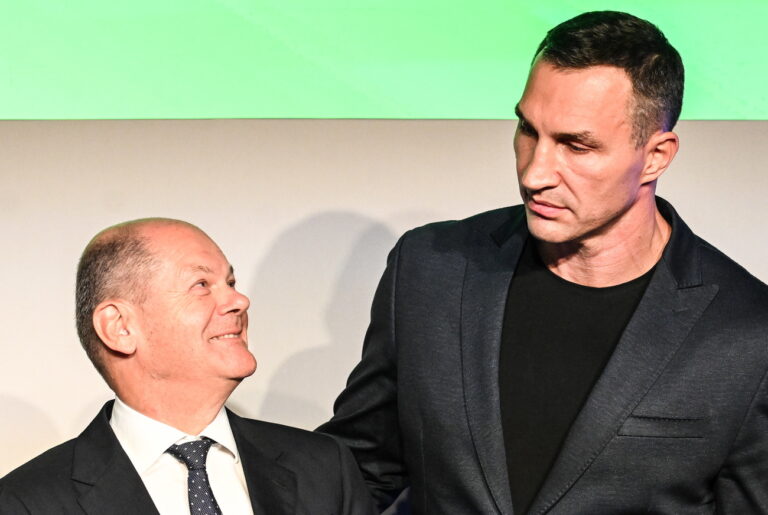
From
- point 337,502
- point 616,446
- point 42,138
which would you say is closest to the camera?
point 616,446

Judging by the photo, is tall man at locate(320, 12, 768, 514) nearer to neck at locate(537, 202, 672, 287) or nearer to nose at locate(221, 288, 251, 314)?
neck at locate(537, 202, 672, 287)

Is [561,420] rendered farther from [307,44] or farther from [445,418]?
[307,44]

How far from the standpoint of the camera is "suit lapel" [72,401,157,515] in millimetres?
1839

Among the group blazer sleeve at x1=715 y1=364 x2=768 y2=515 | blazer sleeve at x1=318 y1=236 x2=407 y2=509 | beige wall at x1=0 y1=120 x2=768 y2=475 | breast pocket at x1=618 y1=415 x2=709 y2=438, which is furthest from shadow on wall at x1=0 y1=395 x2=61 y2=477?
blazer sleeve at x1=715 y1=364 x2=768 y2=515

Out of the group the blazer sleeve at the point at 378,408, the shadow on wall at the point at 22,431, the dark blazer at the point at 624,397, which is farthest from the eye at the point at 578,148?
the shadow on wall at the point at 22,431

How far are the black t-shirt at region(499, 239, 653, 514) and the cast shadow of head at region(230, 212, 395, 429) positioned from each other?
1.93 ft

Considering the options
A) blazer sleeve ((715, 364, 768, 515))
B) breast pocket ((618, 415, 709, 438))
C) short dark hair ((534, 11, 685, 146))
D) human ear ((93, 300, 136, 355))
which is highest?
short dark hair ((534, 11, 685, 146))

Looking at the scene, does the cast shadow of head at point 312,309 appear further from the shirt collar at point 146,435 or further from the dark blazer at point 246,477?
the shirt collar at point 146,435

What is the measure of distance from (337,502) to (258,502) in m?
0.15

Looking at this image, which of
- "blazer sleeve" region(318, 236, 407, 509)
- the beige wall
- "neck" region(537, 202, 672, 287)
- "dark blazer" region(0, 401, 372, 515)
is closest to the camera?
"dark blazer" region(0, 401, 372, 515)

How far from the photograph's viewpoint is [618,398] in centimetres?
188

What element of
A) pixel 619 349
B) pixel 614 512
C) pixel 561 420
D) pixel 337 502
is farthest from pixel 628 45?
pixel 337 502

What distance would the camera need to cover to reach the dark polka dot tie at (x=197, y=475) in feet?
6.12

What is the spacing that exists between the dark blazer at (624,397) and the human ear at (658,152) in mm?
102
